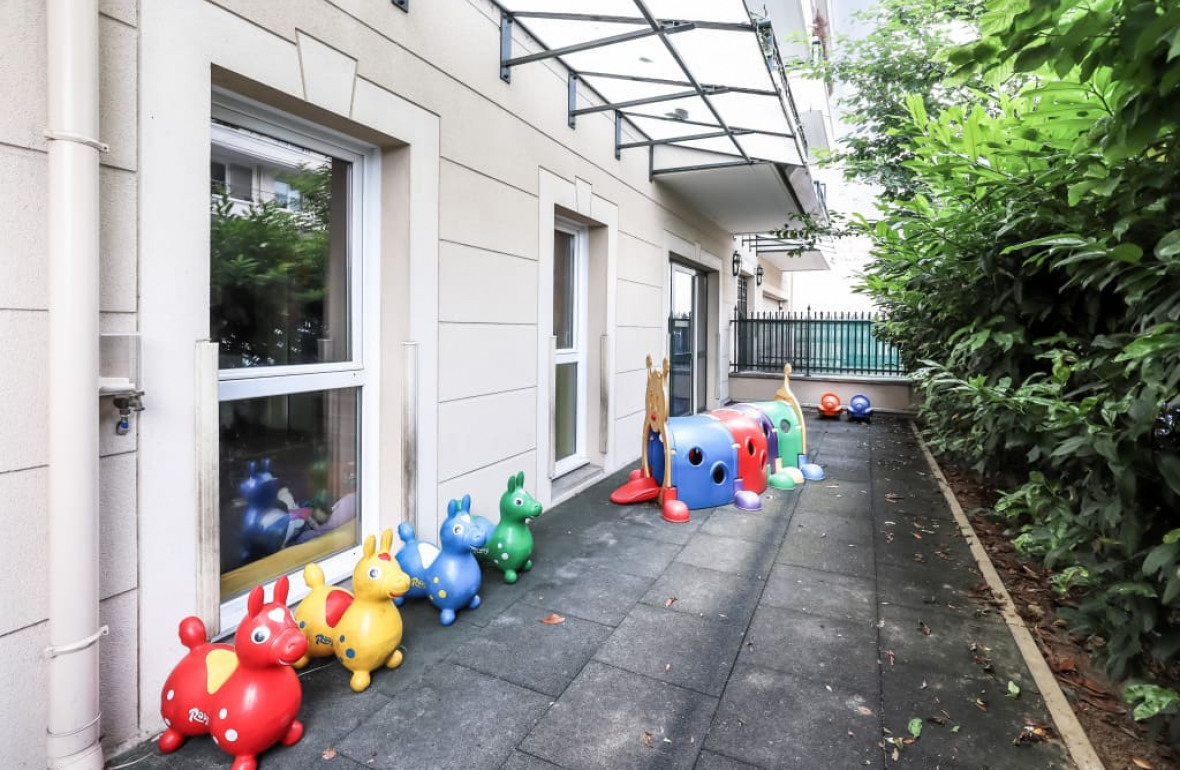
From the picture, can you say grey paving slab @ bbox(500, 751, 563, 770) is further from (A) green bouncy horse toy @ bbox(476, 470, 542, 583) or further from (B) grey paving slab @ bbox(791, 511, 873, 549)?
(B) grey paving slab @ bbox(791, 511, 873, 549)

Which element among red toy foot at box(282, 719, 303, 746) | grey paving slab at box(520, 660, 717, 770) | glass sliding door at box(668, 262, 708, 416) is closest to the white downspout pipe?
red toy foot at box(282, 719, 303, 746)

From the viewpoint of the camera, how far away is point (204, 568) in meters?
2.25

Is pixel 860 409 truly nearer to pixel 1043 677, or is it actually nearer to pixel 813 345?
pixel 813 345

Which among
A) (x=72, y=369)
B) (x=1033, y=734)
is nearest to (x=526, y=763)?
(x=1033, y=734)

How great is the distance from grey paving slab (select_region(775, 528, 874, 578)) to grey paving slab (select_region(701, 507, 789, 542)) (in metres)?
0.16

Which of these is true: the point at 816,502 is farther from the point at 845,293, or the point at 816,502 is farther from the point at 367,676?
the point at 845,293

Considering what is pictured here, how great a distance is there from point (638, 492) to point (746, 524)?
35.8 inches

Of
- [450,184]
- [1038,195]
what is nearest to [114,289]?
[450,184]

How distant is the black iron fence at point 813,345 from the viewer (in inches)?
445

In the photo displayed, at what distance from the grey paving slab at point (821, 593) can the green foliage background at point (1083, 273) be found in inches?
36.4

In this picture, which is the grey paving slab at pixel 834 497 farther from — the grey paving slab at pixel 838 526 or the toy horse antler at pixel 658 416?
the toy horse antler at pixel 658 416

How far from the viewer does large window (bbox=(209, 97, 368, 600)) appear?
8.46 ft

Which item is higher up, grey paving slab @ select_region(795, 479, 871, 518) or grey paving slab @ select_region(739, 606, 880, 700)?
grey paving slab @ select_region(795, 479, 871, 518)

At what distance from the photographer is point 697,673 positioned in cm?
255
